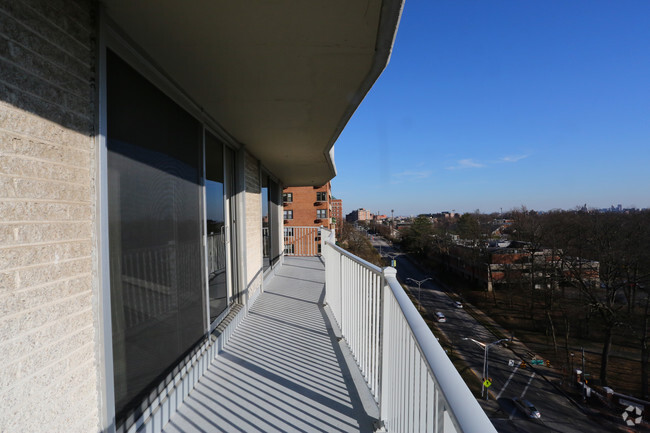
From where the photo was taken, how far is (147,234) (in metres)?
1.77

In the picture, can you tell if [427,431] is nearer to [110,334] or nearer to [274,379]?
[110,334]

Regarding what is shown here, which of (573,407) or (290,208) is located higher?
(290,208)

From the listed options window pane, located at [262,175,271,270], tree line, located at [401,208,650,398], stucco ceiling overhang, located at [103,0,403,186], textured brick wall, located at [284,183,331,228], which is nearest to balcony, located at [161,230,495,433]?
stucco ceiling overhang, located at [103,0,403,186]

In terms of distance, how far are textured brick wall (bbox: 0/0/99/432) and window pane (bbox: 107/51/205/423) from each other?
0.17m

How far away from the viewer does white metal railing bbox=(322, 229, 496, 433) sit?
27.9 inches

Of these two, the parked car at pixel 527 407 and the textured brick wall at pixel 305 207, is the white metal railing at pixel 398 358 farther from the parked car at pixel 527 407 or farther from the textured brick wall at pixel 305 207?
the textured brick wall at pixel 305 207

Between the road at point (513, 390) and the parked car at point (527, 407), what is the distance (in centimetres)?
19

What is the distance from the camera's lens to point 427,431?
97 centimetres

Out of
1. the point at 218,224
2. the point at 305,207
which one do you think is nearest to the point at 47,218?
the point at 218,224

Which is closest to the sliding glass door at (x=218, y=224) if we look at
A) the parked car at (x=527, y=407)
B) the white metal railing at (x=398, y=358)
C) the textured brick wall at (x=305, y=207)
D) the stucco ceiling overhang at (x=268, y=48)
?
the stucco ceiling overhang at (x=268, y=48)

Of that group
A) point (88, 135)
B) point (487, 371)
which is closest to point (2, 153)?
point (88, 135)

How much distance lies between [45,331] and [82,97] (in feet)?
3.15

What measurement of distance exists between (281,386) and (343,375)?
501 mm

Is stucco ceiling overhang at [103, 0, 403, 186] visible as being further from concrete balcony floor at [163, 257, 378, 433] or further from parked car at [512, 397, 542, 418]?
parked car at [512, 397, 542, 418]
